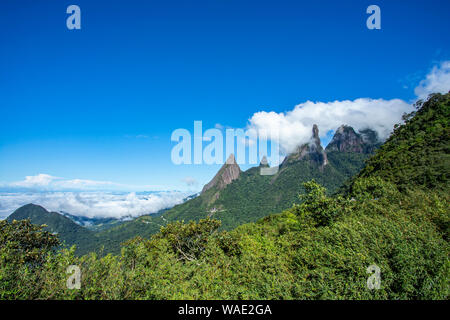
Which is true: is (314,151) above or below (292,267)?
above

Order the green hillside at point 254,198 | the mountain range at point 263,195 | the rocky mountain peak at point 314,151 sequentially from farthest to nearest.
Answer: the rocky mountain peak at point 314,151
the mountain range at point 263,195
the green hillside at point 254,198

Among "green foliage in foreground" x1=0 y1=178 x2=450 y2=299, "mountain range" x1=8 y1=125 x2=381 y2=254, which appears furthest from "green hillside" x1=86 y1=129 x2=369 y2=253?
"green foliage in foreground" x1=0 y1=178 x2=450 y2=299

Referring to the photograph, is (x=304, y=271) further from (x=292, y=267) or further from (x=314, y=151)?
(x=314, y=151)

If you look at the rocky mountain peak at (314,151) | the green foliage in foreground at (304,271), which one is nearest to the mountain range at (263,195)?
the rocky mountain peak at (314,151)

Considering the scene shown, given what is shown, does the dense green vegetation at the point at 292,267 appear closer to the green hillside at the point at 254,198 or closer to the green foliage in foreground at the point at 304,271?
the green foliage in foreground at the point at 304,271

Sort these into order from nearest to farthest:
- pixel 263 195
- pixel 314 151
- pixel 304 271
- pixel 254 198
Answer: pixel 304 271
pixel 263 195
pixel 254 198
pixel 314 151

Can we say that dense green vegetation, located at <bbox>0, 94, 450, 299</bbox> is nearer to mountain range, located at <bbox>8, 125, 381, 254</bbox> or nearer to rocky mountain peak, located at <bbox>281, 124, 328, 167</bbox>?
mountain range, located at <bbox>8, 125, 381, 254</bbox>

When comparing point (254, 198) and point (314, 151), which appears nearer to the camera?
point (254, 198)

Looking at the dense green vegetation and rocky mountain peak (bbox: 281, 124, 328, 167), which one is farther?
rocky mountain peak (bbox: 281, 124, 328, 167)

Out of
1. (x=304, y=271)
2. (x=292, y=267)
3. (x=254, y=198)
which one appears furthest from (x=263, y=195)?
(x=304, y=271)

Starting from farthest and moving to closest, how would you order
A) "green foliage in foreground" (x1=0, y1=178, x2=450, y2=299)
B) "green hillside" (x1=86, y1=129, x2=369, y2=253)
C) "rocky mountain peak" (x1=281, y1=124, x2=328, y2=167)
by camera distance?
"rocky mountain peak" (x1=281, y1=124, x2=328, y2=167)
"green hillside" (x1=86, y1=129, x2=369, y2=253)
"green foliage in foreground" (x1=0, y1=178, x2=450, y2=299)

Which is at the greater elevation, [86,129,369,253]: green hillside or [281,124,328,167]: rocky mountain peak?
[281,124,328,167]: rocky mountain peak
